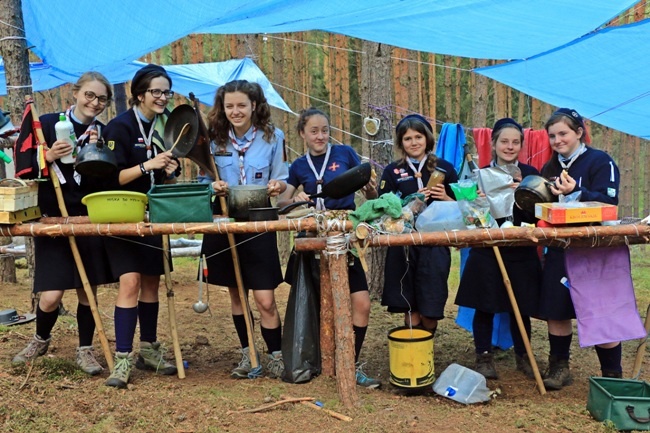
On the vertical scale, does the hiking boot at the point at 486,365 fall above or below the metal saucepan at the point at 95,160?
below

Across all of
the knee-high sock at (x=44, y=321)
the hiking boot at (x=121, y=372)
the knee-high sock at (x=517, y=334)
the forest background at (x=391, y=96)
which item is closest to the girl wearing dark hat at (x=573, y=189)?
the knee-high sock at (x=517, y=334)

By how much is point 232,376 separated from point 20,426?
1199mm

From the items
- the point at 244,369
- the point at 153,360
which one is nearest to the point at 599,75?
the point at 244,369

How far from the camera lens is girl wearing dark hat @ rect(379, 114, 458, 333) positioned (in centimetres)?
396

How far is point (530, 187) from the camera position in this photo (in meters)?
3.57

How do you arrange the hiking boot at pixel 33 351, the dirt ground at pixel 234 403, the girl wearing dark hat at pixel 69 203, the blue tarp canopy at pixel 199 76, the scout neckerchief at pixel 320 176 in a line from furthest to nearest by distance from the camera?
the blue tarp canopy at pixel 199 76 < the hiking boot at pixel 33 351 < the scout neckerchief at pixel 320 176 < the girl wearing dark hat at pixel 69 203 < the dirt ground at pixel 234 403

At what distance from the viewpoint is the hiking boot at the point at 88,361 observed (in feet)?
12.9

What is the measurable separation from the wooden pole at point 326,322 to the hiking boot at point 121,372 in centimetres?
104

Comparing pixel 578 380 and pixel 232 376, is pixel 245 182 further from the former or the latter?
pixel 578 380

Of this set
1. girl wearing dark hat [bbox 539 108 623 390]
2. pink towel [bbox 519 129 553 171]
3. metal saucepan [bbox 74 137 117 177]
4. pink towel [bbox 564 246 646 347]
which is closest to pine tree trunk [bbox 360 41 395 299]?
pink towel [bbox 519 129 553 171]

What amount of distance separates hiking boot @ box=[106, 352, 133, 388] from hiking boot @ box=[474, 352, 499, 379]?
199cm

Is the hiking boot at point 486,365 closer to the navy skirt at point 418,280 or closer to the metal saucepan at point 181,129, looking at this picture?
the navy skirt at point 418,280

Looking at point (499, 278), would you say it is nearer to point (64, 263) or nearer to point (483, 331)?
point (483, 331)

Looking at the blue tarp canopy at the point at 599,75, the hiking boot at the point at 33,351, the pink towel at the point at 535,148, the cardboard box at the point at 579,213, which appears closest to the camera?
the cardboard box at the point at 579,213
